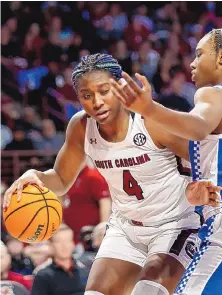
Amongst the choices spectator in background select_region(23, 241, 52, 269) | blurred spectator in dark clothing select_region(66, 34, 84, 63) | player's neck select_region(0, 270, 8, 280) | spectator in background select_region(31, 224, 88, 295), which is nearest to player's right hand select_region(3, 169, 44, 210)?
spectator in background select_region(31, 224, 88, 295)

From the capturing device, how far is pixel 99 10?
13820 mm

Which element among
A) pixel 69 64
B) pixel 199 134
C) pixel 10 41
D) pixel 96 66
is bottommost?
pixel 199 134

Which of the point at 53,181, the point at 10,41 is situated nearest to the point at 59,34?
the point at 10,41

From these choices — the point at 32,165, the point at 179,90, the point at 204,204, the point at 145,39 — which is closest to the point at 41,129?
the point at 32,165

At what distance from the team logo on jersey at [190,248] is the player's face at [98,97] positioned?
90cm

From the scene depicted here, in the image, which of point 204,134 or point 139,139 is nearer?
point 204,134

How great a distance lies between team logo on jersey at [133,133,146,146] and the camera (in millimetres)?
4246

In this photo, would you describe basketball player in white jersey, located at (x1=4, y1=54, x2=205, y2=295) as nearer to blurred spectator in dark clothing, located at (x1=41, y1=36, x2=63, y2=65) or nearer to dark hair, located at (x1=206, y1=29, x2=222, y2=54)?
dark hair, located at (x1=206, y1=29, x2=222, y2=54)

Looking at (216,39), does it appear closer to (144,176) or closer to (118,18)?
(144,176)

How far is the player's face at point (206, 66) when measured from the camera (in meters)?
3.87

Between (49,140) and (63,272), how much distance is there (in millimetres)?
4712

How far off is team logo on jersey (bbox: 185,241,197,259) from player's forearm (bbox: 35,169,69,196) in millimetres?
1018

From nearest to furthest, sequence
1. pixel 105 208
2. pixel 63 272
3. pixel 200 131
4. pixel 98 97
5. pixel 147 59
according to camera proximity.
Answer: pixel 200 131, pixel 98 97, pixel 63 272, pixel 105 208, pixel 147 59

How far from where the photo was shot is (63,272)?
6.23m
